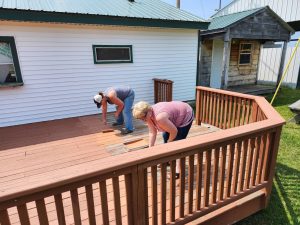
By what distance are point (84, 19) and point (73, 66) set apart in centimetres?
122

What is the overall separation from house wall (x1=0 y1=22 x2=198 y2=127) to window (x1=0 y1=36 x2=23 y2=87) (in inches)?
4.3

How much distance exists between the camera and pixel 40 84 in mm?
5434

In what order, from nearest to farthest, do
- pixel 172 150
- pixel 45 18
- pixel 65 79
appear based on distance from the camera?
pixel 172 150 < pixel 45 18 < pixel 65 79

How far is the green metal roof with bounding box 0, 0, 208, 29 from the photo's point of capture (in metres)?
4.73

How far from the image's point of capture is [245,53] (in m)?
10.6

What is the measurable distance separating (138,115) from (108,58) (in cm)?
417

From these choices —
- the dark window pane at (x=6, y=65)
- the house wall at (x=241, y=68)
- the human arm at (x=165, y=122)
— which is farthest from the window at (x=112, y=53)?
the house wall at (x=241, y=68)

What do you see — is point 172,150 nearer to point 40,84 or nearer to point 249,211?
point 249,211

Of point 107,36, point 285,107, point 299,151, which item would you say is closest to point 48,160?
point 107,36

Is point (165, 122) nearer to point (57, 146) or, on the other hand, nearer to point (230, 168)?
point (230, 168)

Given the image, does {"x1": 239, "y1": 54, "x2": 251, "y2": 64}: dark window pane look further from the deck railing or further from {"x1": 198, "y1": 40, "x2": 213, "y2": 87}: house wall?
the deck railing

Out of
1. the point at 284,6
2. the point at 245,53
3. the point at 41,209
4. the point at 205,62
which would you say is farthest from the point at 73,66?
the point at 284,6

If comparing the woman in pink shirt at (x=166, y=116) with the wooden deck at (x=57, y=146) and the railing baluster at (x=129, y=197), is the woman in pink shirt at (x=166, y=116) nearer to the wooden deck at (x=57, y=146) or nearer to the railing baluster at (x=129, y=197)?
the wooden deck at (x=57, y=146)

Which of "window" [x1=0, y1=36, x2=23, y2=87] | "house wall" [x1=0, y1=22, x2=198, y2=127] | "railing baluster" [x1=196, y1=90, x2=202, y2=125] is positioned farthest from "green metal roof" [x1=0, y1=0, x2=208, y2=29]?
"railing baluster" [x1=196, y1=90, x2=202, y2=125]
